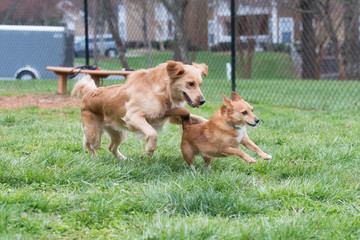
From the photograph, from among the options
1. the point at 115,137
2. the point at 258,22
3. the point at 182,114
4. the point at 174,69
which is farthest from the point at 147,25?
the point at 182,114

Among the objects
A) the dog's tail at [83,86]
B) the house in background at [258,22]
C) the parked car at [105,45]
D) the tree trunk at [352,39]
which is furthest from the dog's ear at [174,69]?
the tree trunk at [352,39]

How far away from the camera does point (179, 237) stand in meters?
2.50

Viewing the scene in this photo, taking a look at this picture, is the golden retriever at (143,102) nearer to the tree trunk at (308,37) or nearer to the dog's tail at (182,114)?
the dog's tail at (182,114)

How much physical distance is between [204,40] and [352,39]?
571 centimetres

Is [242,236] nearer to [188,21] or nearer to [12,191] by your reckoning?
[12,191]

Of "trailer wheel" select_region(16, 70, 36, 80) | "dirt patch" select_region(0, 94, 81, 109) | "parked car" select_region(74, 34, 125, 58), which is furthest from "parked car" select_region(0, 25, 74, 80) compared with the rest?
"dirt patch" select_region(0, 94, 81, 109)

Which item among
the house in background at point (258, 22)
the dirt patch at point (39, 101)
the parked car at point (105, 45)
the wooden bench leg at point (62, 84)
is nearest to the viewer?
the dirt patch at point (39, 101)

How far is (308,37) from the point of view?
1297 centimetres

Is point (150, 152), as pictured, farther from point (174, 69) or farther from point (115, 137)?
point (174, 69)

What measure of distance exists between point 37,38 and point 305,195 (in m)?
13.9

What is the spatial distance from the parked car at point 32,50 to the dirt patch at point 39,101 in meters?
6.17

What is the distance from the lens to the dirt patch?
8328mm

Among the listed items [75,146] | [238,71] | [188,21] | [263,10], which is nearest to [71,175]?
[75,146]

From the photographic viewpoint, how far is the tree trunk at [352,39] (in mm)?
13867
